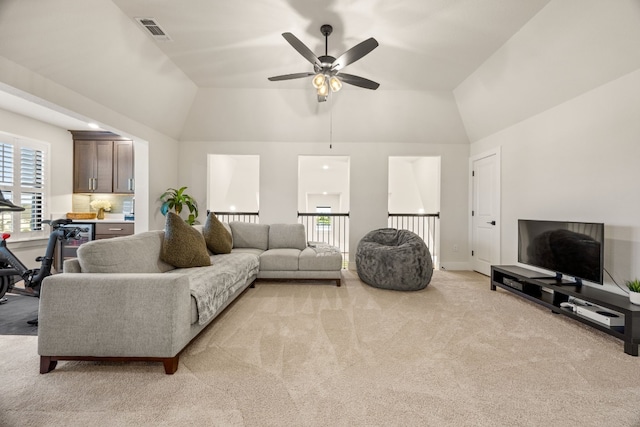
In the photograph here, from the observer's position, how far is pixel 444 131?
5059 millimetres

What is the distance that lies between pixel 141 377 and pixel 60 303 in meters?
0.71

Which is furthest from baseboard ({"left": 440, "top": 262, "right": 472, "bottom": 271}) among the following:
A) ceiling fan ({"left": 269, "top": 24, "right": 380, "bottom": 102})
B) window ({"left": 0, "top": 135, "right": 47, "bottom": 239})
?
window ({"left": 0, "top": 135, "right": 47, "bottom": 239})

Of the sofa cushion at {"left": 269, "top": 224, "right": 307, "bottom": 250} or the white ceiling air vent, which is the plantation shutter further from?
the sofa cushion at {"left": 269, "top": 224, "right": 307, "bottom": 250}

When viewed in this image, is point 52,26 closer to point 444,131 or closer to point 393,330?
point 393,330

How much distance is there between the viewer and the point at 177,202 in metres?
4.75

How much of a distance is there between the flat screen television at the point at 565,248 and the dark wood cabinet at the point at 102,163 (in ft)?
21.3

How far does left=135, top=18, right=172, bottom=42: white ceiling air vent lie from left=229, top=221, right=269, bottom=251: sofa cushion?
2.63 meters

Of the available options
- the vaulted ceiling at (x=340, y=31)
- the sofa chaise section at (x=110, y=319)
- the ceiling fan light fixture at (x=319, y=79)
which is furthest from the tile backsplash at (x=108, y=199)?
the ceiling fan light fixture at (x=319, y=79)

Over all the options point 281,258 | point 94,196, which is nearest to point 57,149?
point 94,196

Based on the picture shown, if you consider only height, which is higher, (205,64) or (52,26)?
(205,64)

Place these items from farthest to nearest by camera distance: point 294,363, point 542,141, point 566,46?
point 542,141 → point 566,46 → point 294,363

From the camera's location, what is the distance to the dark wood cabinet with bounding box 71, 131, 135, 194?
5.06 m

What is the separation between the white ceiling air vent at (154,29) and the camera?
2.86m

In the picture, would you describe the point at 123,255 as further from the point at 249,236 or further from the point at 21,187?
the point at 21,187
